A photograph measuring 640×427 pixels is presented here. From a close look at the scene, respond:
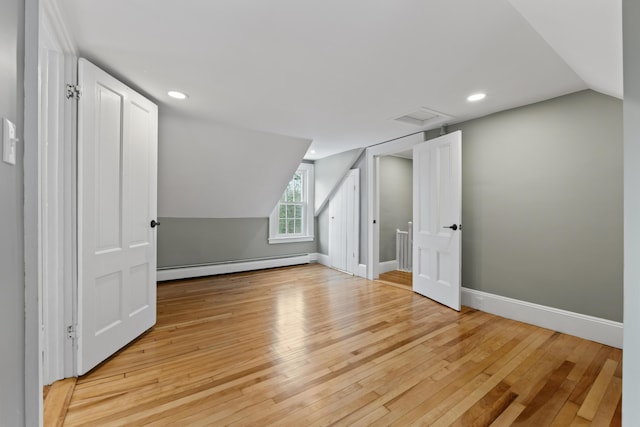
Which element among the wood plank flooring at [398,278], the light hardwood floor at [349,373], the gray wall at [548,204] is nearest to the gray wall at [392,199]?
the wood plank flooring at [398,278]

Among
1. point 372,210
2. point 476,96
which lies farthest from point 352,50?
point 372,210

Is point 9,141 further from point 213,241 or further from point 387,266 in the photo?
point 387,266

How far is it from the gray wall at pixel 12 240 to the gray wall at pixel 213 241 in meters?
3.63

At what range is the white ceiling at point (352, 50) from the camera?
1395 millimetres

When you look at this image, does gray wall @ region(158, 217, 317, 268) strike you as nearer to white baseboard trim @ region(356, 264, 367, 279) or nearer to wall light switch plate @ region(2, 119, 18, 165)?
white baseboard trim @ region(356, 264, 367, 279)

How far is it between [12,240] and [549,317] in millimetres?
3590

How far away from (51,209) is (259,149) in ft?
7.90

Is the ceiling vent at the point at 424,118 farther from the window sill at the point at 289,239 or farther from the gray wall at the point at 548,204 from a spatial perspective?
the window sill at the point at 289,239

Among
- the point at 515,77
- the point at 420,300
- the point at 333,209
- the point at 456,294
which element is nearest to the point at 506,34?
the point at 515,77

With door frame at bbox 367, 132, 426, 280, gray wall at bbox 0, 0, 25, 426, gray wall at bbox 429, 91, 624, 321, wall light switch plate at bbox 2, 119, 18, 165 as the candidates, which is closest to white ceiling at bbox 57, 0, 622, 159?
gray wall at bbox 429, 91, 624, 321

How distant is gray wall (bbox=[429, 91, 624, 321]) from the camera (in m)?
2.24

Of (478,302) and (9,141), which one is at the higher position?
(9,141)

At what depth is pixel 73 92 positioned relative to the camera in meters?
1.73

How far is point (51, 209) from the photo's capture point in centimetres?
165
